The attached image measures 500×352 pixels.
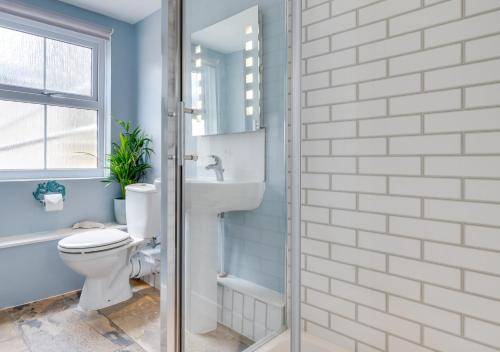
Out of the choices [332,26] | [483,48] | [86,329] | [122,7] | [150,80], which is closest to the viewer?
[483,48]

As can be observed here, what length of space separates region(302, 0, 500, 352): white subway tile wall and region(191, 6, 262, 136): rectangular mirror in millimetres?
232

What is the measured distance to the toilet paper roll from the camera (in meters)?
2.35

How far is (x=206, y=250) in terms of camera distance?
4.43 ft

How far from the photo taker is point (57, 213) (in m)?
2.53

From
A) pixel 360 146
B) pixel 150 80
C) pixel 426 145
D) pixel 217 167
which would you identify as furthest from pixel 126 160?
pixel 426 145

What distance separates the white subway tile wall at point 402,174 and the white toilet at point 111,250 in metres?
1.20

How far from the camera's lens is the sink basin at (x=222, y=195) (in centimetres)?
130

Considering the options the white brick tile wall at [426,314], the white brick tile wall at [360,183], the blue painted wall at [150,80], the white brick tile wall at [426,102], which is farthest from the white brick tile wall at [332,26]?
the blue painted wall at [150,80]

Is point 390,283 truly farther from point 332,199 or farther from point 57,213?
point 57,213

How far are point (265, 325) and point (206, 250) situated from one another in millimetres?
450

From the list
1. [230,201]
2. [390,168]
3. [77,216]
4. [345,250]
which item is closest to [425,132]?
[390,168]

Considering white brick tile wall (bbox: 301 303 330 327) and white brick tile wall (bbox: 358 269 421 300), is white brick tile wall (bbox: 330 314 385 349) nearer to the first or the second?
white brick tile wall (bbox: 301 303 330 327)

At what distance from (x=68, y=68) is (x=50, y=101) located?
1.08 ft

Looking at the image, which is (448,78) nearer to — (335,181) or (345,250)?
(335,181)
